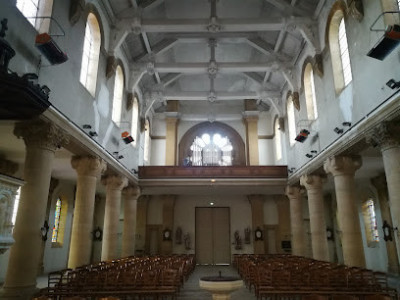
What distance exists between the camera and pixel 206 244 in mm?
24422

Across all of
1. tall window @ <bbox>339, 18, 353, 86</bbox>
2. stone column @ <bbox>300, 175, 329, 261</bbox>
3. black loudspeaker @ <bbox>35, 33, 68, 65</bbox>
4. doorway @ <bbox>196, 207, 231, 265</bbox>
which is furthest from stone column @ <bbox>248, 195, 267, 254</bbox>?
black loudspeaker @ <bbox>35, 33, 68, 65</bbox>

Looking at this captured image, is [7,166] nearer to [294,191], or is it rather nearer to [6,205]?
[6,205]

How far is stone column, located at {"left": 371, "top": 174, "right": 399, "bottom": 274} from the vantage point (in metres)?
16.5

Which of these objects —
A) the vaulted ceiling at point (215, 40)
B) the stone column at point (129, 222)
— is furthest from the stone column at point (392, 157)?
the stone column at point (129, 222)

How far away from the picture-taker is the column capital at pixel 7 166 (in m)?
14.1

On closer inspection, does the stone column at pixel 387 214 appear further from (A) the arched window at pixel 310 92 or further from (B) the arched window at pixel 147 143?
(B) the arched window at pixel 147 143

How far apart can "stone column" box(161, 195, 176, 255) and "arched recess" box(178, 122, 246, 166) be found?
3.22m

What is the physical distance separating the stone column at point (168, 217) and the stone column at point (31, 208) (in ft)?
49.7

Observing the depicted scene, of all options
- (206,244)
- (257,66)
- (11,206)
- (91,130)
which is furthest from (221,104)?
(11,206)

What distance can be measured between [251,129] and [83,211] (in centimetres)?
1671

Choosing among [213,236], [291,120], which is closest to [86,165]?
[291,120]

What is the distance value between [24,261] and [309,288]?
289 inches

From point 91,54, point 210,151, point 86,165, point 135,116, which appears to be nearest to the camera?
point 86,165

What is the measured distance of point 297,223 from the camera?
1912 cm
